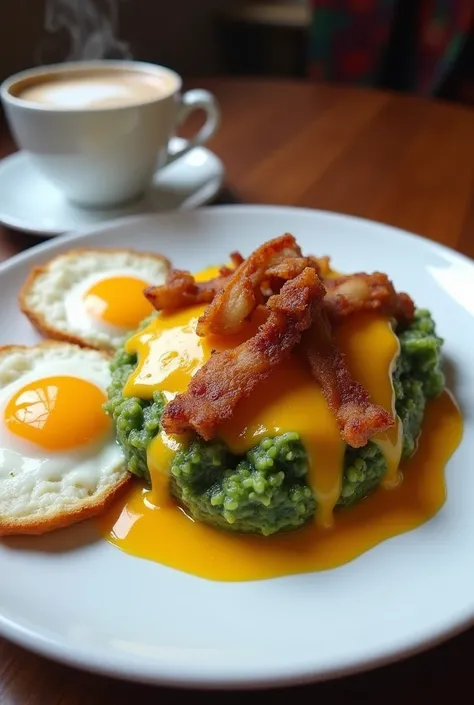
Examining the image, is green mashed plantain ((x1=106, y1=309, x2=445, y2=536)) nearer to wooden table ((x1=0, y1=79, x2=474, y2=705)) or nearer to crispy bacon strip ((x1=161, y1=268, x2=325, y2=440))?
crispy bacon strip ((x1=161, y1=268, x2=325, y2=440))

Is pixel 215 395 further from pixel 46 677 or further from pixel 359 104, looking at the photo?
pixel 359 104

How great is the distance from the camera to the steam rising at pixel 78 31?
15.2 ft

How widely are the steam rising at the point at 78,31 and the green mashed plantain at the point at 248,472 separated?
3.78 meters

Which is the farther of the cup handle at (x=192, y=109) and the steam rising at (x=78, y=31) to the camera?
the steam rising at (x=78, y=31)

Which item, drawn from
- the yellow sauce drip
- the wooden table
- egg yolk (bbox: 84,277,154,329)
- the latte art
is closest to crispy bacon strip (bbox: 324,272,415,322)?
the yellow sauce drip

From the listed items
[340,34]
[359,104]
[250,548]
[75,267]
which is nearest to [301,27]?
[340,34]

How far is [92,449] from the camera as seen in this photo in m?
1.87

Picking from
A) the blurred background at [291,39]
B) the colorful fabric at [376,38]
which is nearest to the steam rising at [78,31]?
the blurred background at [291,39]

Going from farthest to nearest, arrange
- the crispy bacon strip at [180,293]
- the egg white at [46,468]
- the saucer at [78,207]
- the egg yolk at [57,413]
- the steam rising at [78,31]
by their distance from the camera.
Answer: the steam rising at [78,31] < the saucer at [78,207] < the crispy bacon strip at [180,293] < the egg yolk at [57,413] < the egg white at [46,468]

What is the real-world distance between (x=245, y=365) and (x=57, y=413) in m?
0.58

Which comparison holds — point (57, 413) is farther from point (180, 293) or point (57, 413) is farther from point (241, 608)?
point (241, 608)

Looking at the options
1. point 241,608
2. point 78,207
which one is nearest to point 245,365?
point 241,608

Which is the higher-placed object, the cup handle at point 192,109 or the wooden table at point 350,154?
the cup handle at point 192,109

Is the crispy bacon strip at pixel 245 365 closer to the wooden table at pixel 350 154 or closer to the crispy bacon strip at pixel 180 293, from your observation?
the crispy bacon strip at pixel 180 293
